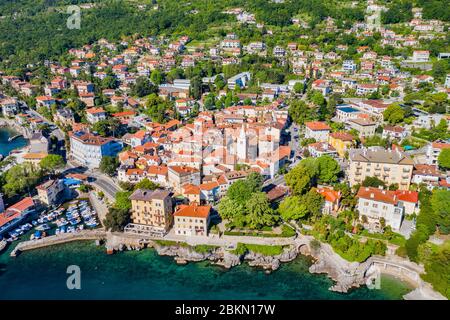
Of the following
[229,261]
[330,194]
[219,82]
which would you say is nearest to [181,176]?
[229,261]

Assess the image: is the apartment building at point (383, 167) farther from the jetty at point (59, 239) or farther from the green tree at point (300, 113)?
the jetty at point (59, 239)

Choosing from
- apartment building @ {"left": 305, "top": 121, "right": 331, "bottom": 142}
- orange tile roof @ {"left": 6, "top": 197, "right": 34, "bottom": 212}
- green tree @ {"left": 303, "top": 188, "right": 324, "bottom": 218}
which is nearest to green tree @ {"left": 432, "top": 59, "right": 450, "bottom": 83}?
apartment building @ {"left": 305, "top": 121, "right": 331, "bottom": 142}

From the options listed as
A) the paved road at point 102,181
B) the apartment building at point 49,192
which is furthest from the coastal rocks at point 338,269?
the apartment building at point 49,192

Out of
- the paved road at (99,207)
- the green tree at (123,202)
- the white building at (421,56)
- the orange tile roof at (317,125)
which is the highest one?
the white building at (421,56)

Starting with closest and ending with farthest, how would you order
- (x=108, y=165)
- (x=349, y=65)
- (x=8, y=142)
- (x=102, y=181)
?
(x=108, y=165), (x=102, y=181), (x=8, y=142), (x=349, y=65)

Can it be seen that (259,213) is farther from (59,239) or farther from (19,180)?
(19,180)

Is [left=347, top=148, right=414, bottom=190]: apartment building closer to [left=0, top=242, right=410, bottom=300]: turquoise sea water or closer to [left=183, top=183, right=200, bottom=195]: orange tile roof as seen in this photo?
[left=0, top=242, right=410, bottom=300]: turquoise sea water
